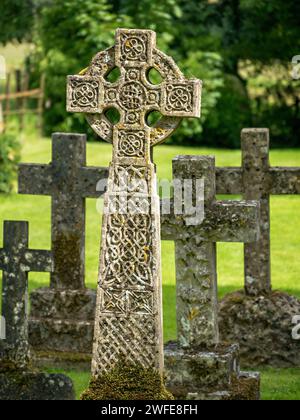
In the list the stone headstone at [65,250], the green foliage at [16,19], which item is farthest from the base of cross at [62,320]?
the green foliage at [16,19]

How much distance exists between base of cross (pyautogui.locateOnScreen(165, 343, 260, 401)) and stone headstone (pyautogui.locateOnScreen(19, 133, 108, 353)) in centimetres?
226

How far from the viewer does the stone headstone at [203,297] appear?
513 inches

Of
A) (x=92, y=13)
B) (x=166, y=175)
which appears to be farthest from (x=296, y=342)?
(x=92, y=13)

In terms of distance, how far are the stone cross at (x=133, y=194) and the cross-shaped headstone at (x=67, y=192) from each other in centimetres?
342

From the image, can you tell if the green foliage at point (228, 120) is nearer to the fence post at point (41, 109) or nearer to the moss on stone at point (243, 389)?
the fence post at point (41, 109)

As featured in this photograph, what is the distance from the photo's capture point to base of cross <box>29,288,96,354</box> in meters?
15.3

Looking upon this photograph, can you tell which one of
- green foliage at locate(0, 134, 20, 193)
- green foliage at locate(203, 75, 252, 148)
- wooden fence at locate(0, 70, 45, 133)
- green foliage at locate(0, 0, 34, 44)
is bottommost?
green foliage at locate(0, 134, 20, 193)

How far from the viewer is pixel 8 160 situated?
24281 mm

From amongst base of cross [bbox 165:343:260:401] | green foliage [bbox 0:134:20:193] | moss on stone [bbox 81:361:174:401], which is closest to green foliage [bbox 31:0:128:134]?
Result: green foliage [bbox 0:134:20:193]

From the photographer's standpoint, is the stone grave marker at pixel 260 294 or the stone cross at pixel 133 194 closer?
the stone cross at pixel 133 194

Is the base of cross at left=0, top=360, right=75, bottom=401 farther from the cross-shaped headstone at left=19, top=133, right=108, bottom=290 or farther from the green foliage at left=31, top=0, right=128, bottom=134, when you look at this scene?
the green foliage at left=31, top=0, right=128, bottom=134

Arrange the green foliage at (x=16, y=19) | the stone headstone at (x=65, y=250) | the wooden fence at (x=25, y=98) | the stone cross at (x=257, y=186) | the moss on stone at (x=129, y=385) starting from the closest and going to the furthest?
the moss on stone at (x=129, y=385) → the stone cross at (x=257, y=186) → the stone headstone at (x=65, y=250) → the wooden fence at (x=25, y=98) → the green foliage at (x=16, y=19)

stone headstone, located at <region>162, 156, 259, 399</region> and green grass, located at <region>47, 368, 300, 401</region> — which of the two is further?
green grass, located at <region>47, 368, 300, 401</region>
